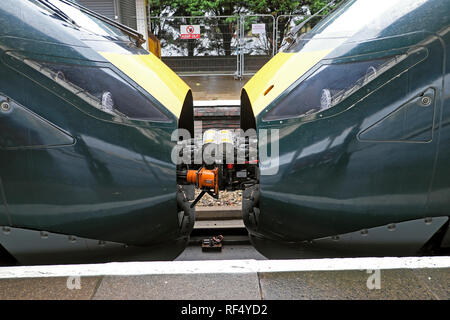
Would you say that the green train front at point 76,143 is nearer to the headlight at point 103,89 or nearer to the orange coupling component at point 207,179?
the headlight at point 103,89

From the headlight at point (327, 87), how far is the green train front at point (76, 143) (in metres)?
0.88

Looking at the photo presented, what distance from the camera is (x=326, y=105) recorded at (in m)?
2.81

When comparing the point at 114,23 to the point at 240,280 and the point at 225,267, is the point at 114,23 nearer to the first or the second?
the point at 225,267

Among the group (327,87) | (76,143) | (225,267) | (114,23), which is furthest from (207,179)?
→ (114,23)

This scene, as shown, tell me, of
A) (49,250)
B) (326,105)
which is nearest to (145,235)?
(49,250)

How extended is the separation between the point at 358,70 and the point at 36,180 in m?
2.49

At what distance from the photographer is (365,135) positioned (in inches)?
107

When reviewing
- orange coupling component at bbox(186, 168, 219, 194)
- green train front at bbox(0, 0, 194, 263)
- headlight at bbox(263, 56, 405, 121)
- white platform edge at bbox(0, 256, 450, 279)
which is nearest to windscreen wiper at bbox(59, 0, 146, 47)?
green train front at bbox(0, 0, 194, 263)

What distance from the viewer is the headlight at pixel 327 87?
2.75 m

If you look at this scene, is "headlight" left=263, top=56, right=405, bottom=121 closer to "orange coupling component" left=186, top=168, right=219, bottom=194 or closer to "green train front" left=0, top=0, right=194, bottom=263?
"orange coupling component" left=186, top=168, right=219, bottom=194

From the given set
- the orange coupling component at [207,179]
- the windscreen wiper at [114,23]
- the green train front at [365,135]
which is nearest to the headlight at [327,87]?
the green train front at [365,135]

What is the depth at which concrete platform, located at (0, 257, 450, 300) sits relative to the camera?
2395 mm

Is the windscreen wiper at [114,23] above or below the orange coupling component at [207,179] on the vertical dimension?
above
